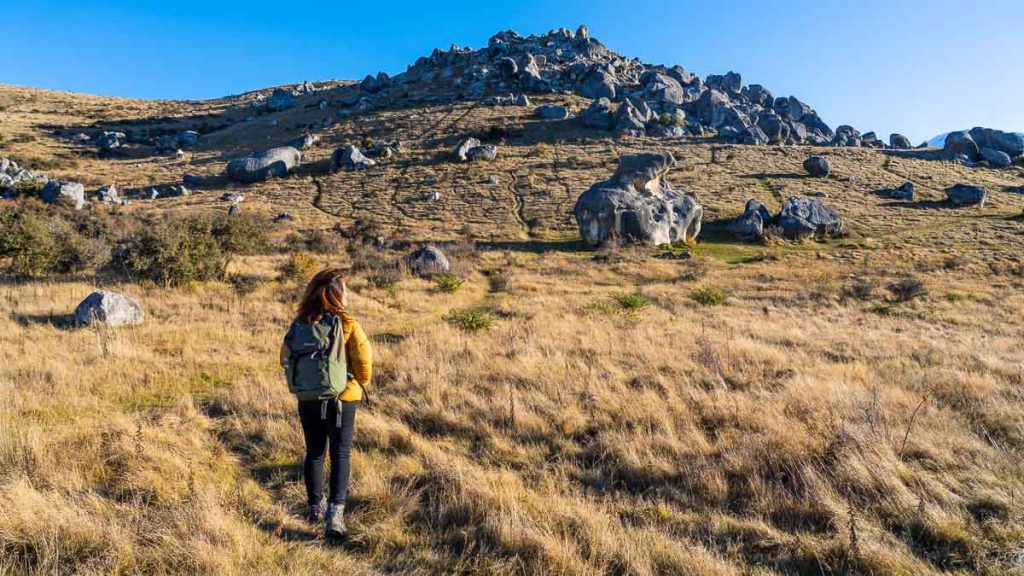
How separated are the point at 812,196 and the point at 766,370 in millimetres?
40815

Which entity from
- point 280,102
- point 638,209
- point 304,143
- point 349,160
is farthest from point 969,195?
point 280,102

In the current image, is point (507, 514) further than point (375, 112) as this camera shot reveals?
No

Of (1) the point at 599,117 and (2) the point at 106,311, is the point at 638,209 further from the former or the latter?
(1) the point at 599,117

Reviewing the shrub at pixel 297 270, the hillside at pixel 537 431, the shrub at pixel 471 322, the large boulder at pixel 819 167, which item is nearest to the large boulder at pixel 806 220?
the hillside at pixel 537 431

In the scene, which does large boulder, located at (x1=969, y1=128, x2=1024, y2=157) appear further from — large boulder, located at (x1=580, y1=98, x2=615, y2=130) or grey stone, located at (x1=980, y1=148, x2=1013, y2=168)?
large boulder, located at (x1=580, y1=98, x2=615, y2=130)

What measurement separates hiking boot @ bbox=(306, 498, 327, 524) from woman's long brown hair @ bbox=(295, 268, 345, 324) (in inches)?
59.6

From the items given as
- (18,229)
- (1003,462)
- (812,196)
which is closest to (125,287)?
(18,229)

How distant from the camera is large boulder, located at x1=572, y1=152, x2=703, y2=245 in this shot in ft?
98.8

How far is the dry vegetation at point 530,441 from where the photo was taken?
325 cm

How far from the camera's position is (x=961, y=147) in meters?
60.3

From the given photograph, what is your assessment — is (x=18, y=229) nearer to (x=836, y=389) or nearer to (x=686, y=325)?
(x=686, y=325)

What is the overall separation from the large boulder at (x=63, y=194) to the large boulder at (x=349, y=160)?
23.3 meters

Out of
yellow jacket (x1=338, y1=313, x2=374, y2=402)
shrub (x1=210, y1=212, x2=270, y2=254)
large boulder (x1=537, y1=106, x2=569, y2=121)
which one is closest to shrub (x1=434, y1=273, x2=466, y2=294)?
shrub (x1=210, y1=212, x2=270, y2=254)

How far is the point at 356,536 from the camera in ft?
11.4
